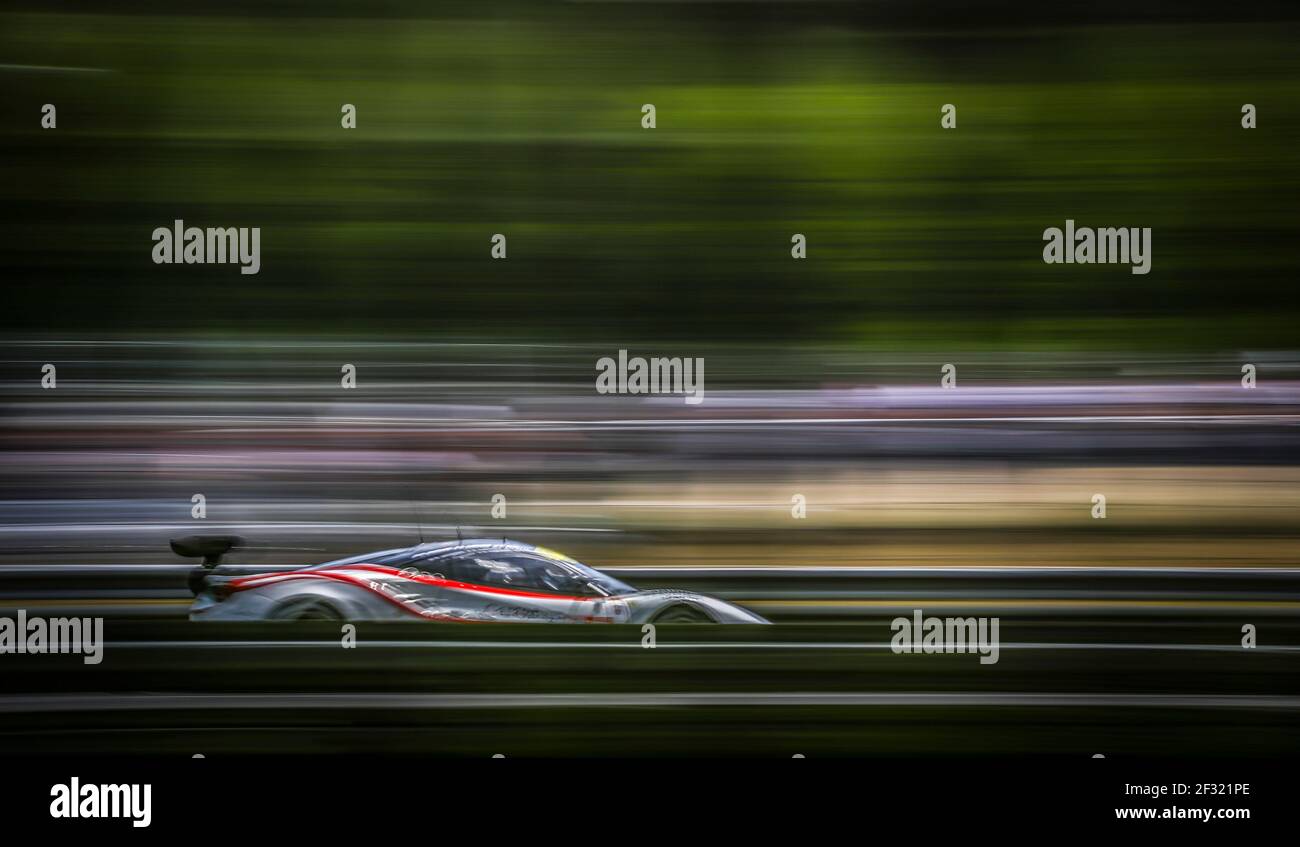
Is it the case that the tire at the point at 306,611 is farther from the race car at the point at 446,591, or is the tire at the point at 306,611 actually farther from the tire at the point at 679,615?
the tire at the point at 679,615

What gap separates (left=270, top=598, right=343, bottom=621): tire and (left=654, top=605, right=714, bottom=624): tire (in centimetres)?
83

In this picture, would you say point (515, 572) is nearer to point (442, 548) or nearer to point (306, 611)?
point (442, 548)

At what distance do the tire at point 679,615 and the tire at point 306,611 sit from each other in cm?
83

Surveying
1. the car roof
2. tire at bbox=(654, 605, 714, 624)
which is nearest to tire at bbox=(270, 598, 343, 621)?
the car roof

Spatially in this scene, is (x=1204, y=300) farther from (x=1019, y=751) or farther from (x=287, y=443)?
(x=287, y=443)

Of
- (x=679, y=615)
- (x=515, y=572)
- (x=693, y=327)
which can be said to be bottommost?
(x=679, y=615)

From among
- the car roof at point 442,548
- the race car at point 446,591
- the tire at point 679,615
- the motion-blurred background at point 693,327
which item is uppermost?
the motion-blurred background at point 693,327

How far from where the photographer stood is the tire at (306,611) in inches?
94.4

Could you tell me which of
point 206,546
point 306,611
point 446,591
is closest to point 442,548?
point 446,591

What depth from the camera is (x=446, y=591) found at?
240 centimetres

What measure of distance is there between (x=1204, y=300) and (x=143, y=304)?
2.78 metres

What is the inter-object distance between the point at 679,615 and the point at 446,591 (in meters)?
0.61

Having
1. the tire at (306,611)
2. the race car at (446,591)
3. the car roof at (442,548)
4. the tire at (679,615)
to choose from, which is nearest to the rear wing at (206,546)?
the race car at (446,591)

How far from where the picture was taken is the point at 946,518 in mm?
2379
